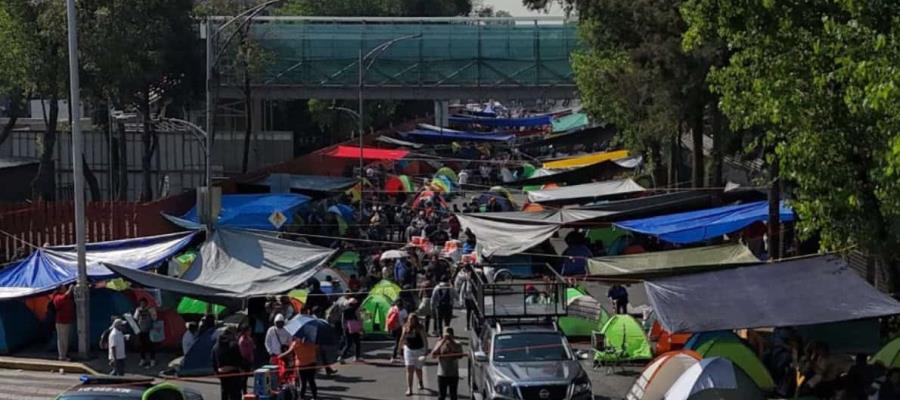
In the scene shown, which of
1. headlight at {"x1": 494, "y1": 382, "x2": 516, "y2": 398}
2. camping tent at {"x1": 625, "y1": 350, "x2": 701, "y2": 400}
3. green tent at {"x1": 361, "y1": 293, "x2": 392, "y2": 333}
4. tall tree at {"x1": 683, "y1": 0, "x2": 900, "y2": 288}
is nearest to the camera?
tall tree at {"x1": 683, "y1": 0, "x2": 900, "y2": 288}

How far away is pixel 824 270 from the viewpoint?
19.8 metres

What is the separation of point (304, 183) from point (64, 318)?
21.7 meters

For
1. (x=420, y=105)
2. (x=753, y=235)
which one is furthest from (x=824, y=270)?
(x=420, y=105)

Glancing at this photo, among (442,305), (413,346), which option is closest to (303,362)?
(413,346)

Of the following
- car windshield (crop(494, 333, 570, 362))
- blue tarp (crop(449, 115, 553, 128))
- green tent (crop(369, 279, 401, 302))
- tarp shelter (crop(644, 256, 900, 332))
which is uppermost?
tarp shelter (crop(644, 256, 900, 332))

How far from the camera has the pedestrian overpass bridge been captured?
72.6m

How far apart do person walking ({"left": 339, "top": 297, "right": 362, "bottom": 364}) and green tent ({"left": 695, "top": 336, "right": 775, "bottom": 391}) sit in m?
6.58

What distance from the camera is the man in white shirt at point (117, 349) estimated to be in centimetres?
2261

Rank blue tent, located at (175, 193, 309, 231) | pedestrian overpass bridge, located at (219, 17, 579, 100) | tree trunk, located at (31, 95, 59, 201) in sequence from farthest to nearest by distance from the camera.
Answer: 1. pedestrian overpass bridge, located at (219, 17, 579, 100)
2. tree trunk, located at (31, 95, 59, 201)
3. blue tent, located at (175, 193, 309, 231)

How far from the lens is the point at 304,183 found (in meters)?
46.4

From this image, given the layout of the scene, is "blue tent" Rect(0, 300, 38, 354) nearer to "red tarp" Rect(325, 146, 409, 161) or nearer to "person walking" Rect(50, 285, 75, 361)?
"person walking" Rect(50, 285, 75, 361)

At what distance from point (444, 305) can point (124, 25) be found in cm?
2408

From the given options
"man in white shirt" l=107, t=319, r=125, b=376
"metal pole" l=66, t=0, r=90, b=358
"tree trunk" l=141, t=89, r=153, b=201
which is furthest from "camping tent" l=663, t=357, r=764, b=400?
"tree trunk" l=141, t=89, r=153, b=201

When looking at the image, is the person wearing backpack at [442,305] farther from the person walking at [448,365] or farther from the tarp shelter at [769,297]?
the tarp shelter at [769,297]
